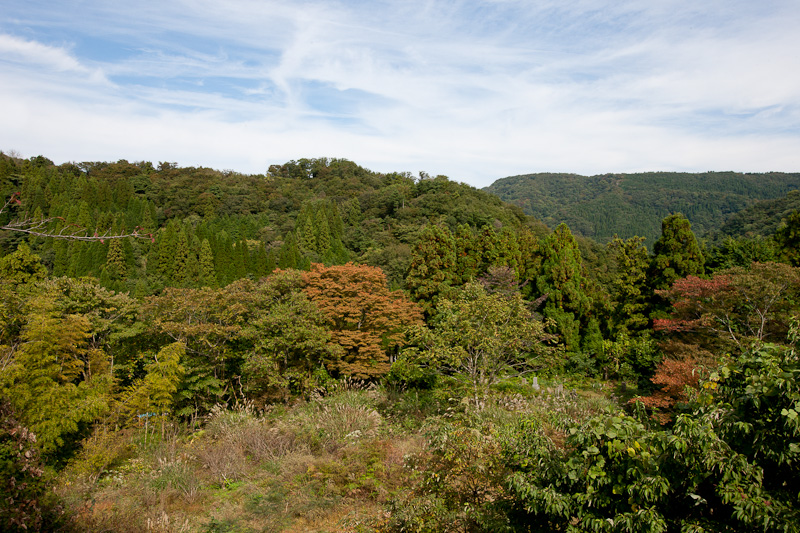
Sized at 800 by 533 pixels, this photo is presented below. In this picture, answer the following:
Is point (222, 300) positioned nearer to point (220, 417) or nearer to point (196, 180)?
point (220, 417)

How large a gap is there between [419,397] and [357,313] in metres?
4.37

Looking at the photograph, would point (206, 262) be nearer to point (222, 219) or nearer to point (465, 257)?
point (222, 219)

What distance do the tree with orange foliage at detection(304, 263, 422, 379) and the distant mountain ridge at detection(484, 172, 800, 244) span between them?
8148 cm

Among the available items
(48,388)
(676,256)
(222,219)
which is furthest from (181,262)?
(676,256)

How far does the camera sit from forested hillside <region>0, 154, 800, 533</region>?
3.00 meters

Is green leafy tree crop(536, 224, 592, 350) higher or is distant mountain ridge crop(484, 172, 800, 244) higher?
distant mountain ridge crop(484, 172, 800, 244)

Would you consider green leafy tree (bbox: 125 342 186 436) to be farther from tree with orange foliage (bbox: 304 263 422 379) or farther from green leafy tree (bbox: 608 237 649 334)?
green leafy tree (bbox: 608 237 649 334)

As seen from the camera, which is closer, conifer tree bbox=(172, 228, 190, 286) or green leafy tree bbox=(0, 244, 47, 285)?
green leafy tree bbox=(0, 244, 47, 285)

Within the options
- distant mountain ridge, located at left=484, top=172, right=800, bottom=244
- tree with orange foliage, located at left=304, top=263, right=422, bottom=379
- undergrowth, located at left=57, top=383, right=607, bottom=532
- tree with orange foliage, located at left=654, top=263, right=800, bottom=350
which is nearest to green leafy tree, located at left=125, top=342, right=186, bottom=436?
undergrowth, located at left=57, top=383, right=607, bottom=532

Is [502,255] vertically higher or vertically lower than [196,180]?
lower

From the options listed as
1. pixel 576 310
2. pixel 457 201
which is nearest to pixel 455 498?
pixel 576 310

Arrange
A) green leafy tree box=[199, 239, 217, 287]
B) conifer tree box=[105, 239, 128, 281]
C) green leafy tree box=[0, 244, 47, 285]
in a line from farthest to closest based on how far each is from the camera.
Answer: green leafy tree box=[199, 239, 217, 287], conifer tree box=[105, 239, 128, 281], green leafy tree box=[0, 244, 47, 285]

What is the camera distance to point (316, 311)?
14070 mm

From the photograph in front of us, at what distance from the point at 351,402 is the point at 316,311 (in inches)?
203
